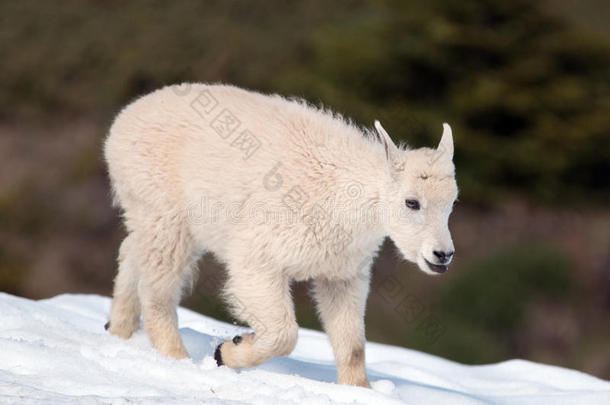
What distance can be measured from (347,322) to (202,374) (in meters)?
1.17

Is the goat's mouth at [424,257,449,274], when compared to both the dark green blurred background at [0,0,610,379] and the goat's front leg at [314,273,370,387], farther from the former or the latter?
the dark green blurred background at [0,0,610,379]

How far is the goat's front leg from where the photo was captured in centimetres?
637

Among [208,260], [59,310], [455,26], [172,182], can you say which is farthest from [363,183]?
[455,26]

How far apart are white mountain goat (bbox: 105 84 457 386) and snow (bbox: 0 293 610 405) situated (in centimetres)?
39

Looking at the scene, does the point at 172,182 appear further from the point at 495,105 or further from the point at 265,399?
the point at 495,105

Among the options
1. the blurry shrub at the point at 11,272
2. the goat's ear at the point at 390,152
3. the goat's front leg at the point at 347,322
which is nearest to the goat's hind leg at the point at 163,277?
the goat's front leg at the point at 347,322

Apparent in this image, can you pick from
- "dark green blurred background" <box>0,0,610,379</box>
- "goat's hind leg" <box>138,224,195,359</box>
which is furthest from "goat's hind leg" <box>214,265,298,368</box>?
"dark green blurred background" <box>0,0,610,379</box>

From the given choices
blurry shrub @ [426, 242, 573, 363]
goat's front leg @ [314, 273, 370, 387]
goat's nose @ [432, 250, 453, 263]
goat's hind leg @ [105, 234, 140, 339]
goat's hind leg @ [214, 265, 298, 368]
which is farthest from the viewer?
blurry shrub @ [426, 242, 573, 363]

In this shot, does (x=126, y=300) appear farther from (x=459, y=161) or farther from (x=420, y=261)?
(x=459, y=161)

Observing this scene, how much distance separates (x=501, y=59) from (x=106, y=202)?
910 centimetres

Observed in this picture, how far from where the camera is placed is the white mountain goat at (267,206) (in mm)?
5992

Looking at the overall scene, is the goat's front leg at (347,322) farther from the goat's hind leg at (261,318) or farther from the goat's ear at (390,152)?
the goat's ear at (390,152)

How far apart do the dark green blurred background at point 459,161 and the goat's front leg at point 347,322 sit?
807cm

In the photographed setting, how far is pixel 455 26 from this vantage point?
2012cm
